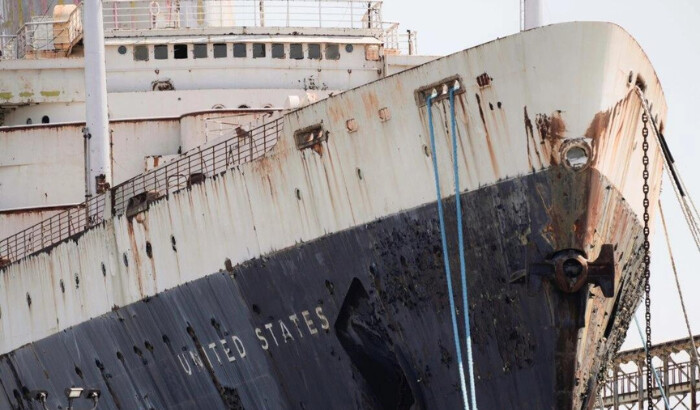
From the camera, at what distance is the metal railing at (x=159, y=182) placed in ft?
76.6

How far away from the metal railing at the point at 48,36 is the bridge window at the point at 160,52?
2025 millimetres

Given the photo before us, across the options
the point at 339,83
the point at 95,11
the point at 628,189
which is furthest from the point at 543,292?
the point at 339,83

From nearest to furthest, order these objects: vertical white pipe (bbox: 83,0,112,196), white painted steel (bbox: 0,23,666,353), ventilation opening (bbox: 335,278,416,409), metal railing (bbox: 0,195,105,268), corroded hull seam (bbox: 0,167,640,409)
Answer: white painted steel (bbox: 0,23,666,353), corroded hull seam (bbox: 0,167,640,409), ventilation opening (bbox: 335,278,416,409), metal railing (bbox: 0,195,105,268), vertical white pipe (bbox: 83,0,112,196)

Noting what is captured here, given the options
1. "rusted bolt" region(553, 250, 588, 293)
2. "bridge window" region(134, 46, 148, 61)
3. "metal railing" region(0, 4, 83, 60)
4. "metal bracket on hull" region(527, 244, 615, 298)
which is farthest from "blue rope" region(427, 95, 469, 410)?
"metal railing" region(0, 4, 83, 60)

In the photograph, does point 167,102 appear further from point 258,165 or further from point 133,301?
point 258,165

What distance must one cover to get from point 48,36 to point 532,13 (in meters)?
13.5

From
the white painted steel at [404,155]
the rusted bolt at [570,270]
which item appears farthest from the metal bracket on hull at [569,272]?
the white painted steel at [404,155]

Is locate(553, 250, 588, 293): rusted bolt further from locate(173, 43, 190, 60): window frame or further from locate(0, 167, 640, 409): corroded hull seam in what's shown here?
locate(173, 43, 190, 60): window frame

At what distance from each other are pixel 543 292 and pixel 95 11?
37.6 ft

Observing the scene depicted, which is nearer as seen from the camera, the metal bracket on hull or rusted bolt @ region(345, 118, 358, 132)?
the metal bracket on hull

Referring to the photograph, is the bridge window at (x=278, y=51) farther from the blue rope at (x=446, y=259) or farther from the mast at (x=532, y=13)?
the blue rope at (x=446, y=259)

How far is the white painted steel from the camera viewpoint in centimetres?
2008

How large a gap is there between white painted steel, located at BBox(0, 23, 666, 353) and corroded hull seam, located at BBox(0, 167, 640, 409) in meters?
0.26

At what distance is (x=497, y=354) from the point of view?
66.7 ft
